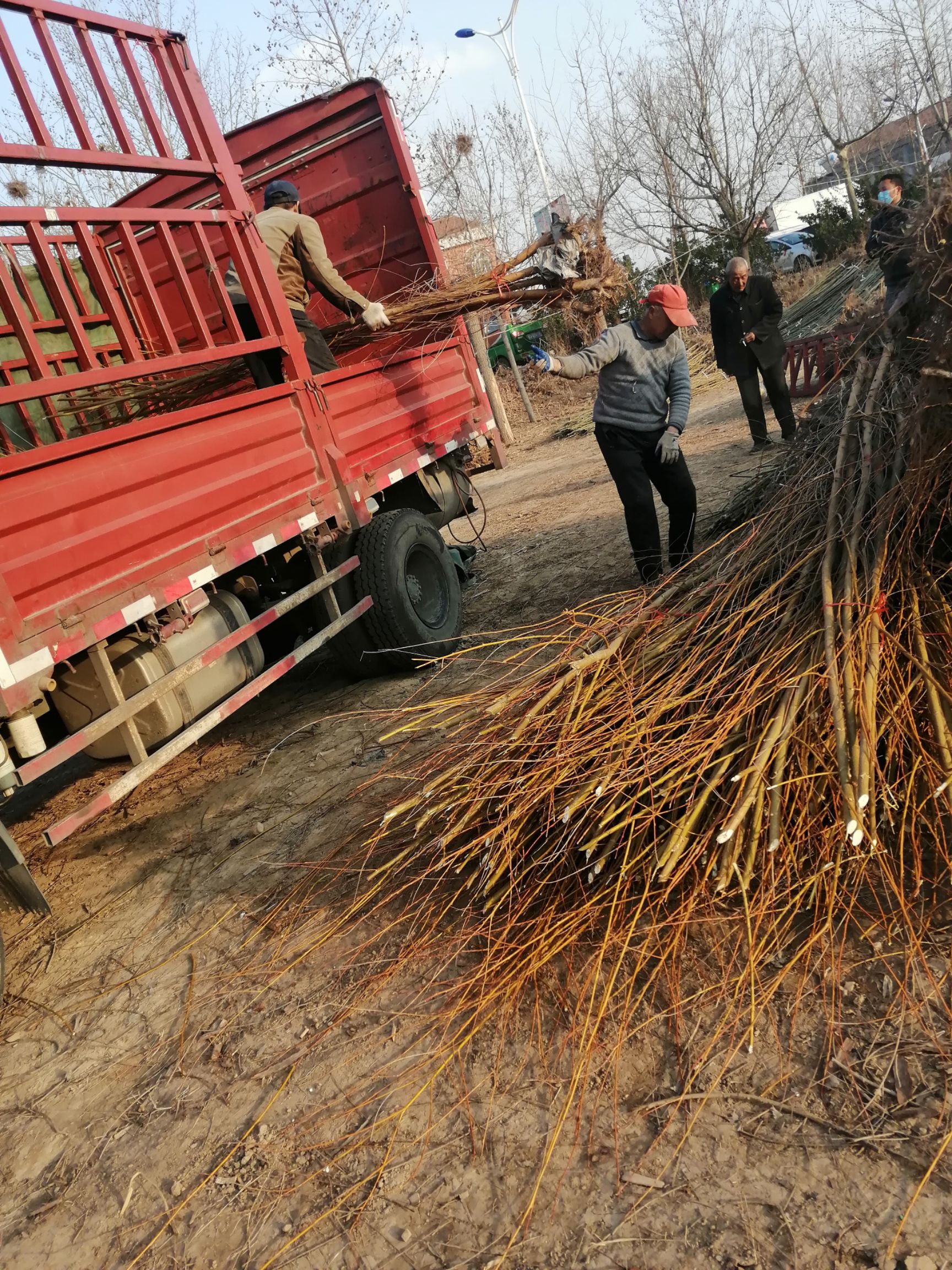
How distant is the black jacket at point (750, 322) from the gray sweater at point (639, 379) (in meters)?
3.08

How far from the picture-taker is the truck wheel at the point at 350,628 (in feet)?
15.3

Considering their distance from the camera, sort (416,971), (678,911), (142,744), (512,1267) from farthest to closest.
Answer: (142,744) < (416,971) < (678,911) < (512,1267)

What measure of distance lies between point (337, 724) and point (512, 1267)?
3.03m

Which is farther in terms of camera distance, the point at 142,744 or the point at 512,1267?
the point at 142,744

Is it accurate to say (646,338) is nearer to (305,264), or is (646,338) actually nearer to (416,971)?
(305,264)

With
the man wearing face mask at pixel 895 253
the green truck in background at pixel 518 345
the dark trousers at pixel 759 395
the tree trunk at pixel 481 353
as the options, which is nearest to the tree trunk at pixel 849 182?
the green truck in background at pixel 518 345

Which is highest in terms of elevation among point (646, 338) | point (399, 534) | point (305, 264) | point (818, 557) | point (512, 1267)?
point (305, 264)

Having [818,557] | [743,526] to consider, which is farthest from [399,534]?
[818,557]

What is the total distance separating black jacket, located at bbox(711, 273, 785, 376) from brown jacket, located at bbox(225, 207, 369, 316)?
4.16 metres

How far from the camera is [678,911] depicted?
2.29 meters

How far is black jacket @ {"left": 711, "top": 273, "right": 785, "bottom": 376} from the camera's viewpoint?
754 cm

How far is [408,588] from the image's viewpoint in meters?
4.95

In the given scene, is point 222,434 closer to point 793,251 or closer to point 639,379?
point 639,379

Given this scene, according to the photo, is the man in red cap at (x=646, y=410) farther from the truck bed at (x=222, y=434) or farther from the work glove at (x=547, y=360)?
the truck bed at (x=222, y=434)
